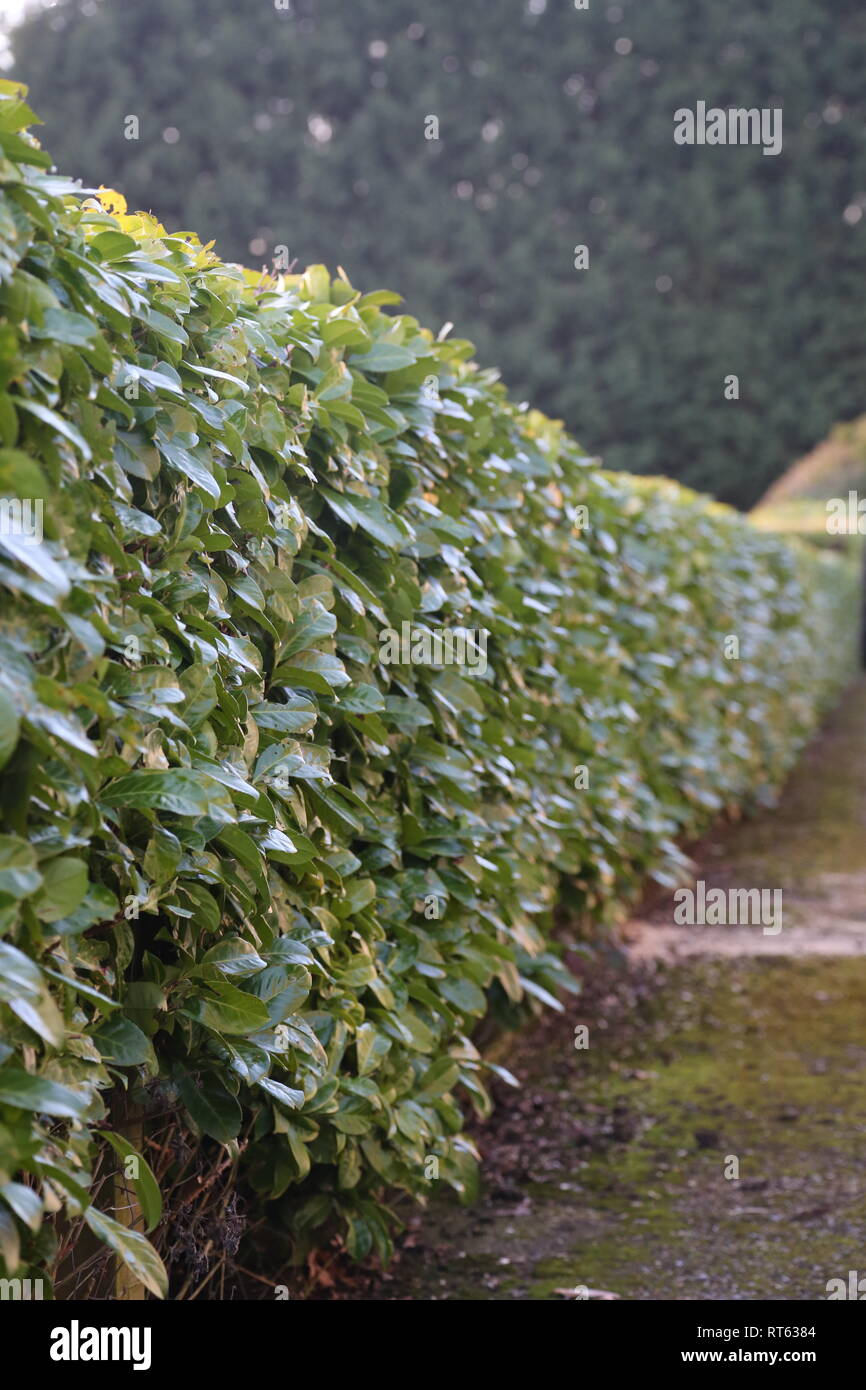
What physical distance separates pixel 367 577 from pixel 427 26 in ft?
69.7

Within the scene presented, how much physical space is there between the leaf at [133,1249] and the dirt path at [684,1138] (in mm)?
1175

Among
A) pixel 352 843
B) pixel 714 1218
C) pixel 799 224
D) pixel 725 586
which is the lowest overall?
pixel 714 1218

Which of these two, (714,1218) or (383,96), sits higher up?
(383,96)

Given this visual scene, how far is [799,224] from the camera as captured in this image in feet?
65.7

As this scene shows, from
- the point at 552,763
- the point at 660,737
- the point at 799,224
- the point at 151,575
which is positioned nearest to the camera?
the point at 151,575

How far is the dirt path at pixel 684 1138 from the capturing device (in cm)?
269

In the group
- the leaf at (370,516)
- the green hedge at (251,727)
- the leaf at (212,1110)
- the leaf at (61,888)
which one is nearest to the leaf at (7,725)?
the green hedge at (251,727)

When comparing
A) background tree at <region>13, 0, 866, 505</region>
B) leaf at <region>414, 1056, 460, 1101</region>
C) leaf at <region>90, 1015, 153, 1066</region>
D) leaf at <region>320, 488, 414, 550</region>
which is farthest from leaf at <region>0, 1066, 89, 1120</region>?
background tree at <region>13, 0, 866, 505</region>

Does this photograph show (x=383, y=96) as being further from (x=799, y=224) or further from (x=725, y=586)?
(x=725, y=586)

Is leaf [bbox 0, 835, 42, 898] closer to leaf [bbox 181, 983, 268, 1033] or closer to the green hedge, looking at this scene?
the green hedge

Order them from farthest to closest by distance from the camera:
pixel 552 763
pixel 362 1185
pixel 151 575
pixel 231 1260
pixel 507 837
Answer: pixel 552 763, pixel 507 837, pixel 362 1185, pixel 231 1260, pixel 151 575

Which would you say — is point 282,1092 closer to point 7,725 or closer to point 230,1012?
point 230,1012

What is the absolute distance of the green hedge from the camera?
142 cm

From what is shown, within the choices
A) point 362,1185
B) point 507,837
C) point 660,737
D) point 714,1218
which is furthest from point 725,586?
point 362,1185
